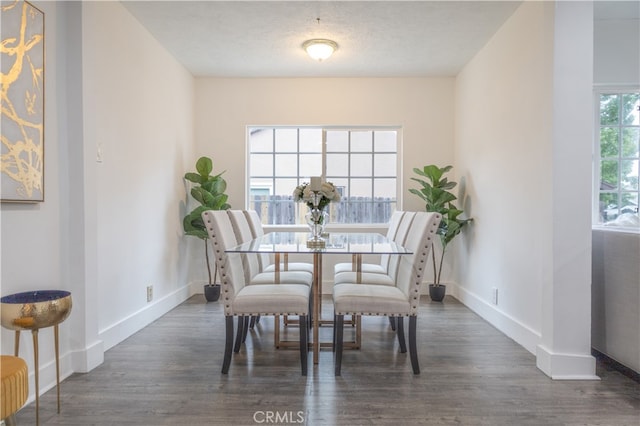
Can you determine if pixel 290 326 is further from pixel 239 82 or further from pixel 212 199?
pixel 239 82

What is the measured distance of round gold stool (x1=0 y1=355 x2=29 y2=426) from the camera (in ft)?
4.42

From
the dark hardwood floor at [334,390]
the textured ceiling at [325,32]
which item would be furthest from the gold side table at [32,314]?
the textured ceiling at [325,32]

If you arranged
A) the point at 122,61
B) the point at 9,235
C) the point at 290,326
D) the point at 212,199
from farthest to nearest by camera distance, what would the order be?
the point at 212,199 → the point at 290,326 → the point at 122,61 → the point at 9,235

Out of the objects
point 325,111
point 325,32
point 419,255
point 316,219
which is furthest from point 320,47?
point 419,255

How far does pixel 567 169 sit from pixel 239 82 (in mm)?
3656

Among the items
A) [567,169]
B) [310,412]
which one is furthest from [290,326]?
[567,169]

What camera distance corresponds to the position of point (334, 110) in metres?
4.60

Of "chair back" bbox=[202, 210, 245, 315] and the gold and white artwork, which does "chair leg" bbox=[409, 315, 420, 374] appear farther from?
the gold and white artwork

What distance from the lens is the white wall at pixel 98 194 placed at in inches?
84.7

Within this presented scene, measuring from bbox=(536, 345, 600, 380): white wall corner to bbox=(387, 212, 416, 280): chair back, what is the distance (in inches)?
44.0

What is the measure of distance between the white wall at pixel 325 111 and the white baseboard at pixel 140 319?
4.30ft

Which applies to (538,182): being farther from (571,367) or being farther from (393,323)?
(393,323)

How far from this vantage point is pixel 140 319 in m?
3.21
